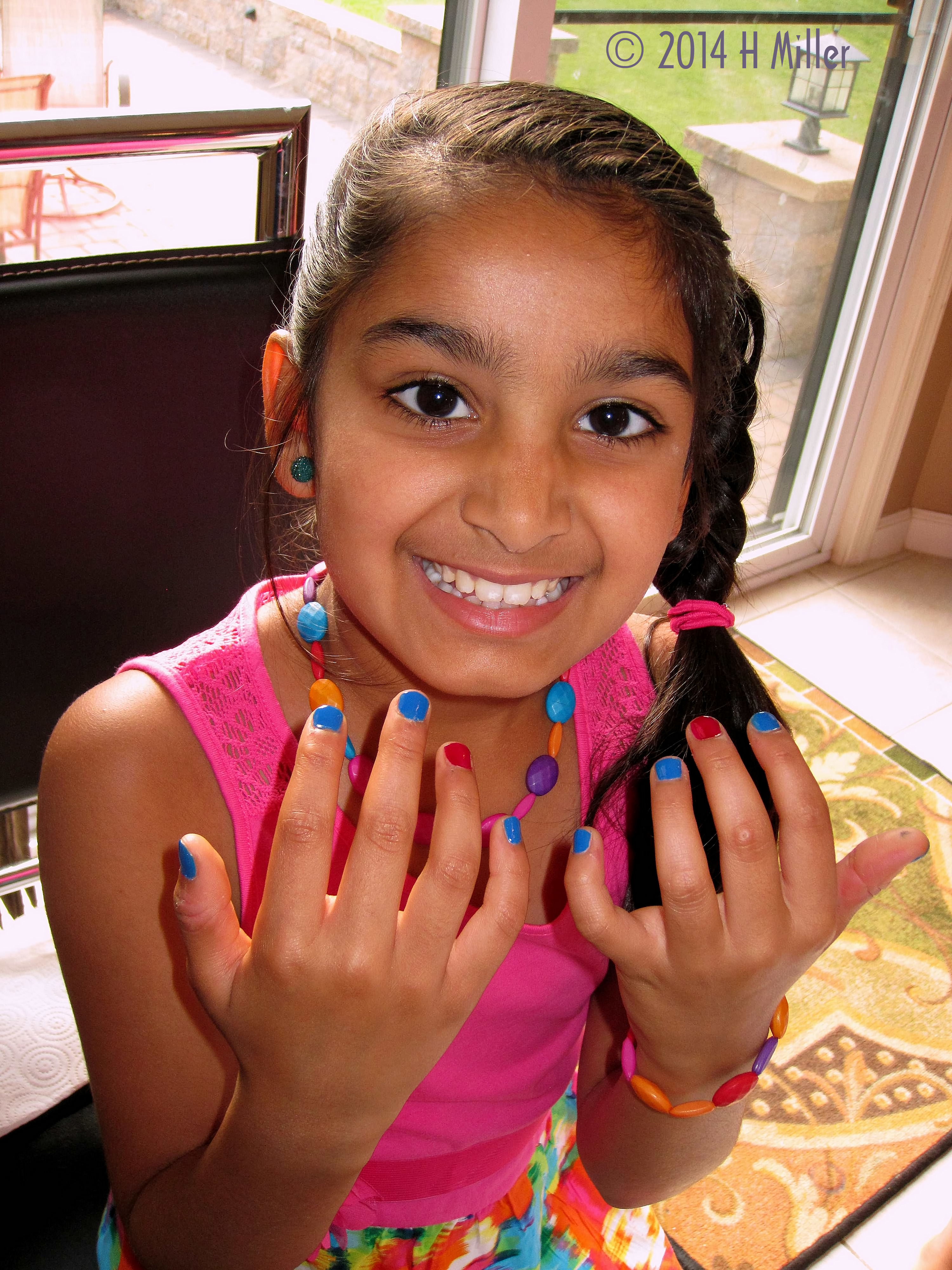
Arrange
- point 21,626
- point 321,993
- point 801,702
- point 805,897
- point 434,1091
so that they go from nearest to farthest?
point 321,993 < point 805,897 < point 434,1091 < point 21,626 < point 801,702

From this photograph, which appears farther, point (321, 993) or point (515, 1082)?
point (515, 1082)

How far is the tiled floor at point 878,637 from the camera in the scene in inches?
95.4

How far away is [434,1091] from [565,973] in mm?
138

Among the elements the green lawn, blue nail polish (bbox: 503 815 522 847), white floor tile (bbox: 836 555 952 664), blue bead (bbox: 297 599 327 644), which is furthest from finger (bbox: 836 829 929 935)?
white floor tile (bbox: 836 555 952 664)

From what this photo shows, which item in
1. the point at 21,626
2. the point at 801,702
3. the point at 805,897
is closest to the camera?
the point at 805,897

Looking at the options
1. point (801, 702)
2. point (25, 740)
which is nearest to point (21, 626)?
point (25, 740)

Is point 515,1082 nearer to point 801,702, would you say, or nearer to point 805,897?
point 805,897

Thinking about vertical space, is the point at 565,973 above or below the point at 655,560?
below

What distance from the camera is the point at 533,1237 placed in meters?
0.97

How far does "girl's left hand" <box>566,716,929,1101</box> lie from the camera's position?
70 cm

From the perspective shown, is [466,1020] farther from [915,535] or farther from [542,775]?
[915,535]

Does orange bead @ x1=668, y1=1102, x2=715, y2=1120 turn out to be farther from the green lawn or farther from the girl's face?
the green lawn

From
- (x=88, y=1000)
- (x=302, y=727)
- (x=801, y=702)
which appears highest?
(x=302, y=727)

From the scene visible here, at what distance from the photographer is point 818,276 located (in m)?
2.52
